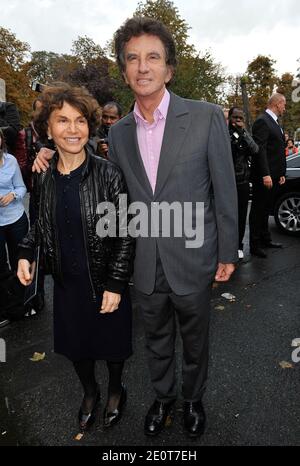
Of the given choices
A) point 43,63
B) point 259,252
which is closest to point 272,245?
point 259,252

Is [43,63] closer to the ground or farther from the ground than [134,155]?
farther from the ground

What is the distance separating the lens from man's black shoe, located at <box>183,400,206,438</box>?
7.28 feet

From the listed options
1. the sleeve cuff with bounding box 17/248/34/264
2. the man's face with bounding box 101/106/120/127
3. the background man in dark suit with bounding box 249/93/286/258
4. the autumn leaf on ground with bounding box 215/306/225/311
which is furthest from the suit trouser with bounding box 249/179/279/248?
the sleeve cuff with bounding box 17/248/34/264

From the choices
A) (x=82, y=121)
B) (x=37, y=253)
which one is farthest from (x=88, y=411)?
(x=82, y=121)

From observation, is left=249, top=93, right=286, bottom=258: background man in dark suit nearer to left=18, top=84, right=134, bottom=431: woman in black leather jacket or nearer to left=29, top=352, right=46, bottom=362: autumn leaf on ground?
left=29, top=352, right=46, bottom=362: autumn leaf on ground

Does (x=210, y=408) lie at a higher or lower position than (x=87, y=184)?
lower

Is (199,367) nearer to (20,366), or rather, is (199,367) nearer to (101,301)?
(101,301)

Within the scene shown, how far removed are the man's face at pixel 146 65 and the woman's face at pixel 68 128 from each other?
0.35m

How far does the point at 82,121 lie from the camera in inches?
76.5

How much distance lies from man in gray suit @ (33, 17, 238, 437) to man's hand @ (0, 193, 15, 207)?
1759 mm

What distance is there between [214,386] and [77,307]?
49.7 inches

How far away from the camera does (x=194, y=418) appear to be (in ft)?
7.36

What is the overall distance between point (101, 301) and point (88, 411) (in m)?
0.85

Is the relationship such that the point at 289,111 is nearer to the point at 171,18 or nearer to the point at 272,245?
the point at 171,18
